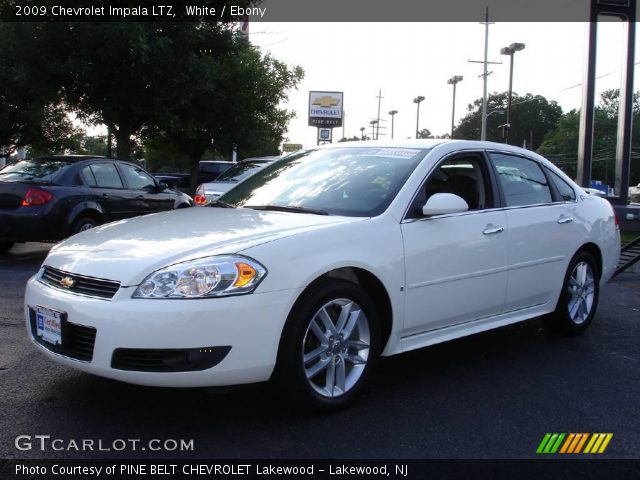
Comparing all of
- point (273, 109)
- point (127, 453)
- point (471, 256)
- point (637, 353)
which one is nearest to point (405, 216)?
point (471, 256)

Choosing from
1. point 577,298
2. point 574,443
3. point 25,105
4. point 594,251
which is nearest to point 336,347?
point 574,443

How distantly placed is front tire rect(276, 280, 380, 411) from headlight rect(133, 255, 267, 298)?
12.4 inches

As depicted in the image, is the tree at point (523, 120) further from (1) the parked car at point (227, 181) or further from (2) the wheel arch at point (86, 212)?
(2) the wheel arch at point (86, 212)

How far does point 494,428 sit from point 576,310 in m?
2.40

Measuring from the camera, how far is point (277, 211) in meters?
4.19

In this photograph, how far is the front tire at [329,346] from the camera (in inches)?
131

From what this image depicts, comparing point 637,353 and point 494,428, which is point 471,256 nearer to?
point 494,428

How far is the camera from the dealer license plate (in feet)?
10.9

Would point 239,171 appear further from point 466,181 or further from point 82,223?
point 466,181

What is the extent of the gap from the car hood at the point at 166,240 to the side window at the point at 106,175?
18.4 feet

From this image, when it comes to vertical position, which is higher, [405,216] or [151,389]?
[405,216]

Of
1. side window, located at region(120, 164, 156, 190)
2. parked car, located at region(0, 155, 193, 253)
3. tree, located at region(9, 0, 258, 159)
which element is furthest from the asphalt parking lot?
tree, located at region(9, 0, 258, 159)

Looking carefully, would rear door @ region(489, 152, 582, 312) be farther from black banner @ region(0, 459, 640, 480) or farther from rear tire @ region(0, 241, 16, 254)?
rear tire @ region(0, 241, 16, 254)

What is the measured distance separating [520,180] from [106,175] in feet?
21.5
